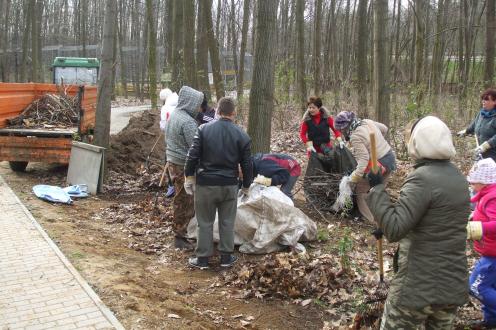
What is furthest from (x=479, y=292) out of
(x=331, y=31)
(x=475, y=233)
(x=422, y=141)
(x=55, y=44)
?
(x=55, y=44)

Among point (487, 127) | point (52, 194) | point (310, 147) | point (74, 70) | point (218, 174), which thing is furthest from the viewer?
point (74, 70)

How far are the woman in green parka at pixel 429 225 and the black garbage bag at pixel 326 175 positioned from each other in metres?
4.86

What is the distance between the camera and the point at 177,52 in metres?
16.5

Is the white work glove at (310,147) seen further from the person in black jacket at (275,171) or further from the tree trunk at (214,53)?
the tree trunk at (214,53)

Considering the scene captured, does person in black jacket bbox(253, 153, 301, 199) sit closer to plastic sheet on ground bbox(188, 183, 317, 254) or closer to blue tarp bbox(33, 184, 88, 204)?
plastic sheet on ground bbox(188, 183, 317, 254)

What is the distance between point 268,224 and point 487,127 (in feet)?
12.2

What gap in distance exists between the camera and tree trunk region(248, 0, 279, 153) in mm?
7793

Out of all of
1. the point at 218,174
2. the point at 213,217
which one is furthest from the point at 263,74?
the point at 213,217

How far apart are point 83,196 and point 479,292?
7.10 metres

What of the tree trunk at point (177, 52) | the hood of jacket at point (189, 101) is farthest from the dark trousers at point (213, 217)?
the tree trunk at point (177, 52)

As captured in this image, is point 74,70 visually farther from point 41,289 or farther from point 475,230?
point 475,230

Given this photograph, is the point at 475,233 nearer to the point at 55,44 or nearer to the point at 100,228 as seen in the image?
the point at 100,228

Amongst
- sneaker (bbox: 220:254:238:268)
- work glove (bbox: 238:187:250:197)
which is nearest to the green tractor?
work glove (bbox: 238:187:250:197)

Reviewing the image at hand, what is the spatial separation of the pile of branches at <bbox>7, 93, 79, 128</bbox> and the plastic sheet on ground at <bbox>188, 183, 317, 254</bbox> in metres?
6.21
